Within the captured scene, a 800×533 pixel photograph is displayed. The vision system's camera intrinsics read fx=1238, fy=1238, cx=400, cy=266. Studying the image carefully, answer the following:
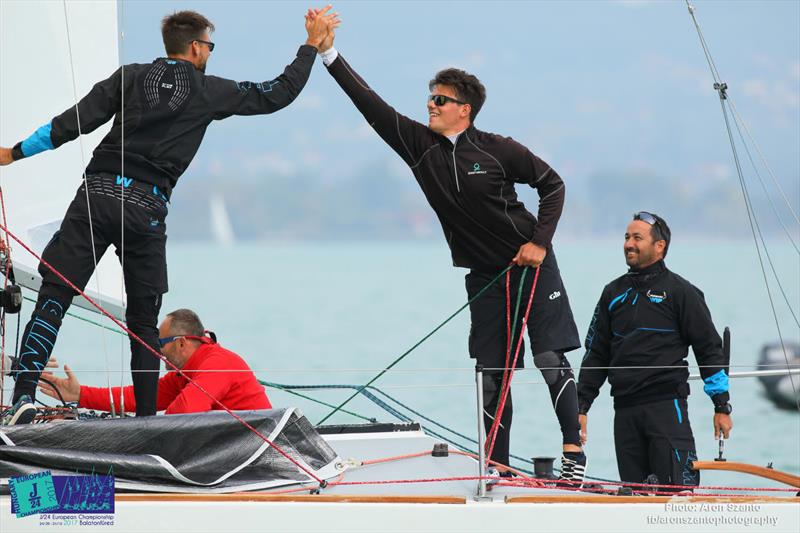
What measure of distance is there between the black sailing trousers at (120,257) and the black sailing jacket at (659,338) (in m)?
1.46

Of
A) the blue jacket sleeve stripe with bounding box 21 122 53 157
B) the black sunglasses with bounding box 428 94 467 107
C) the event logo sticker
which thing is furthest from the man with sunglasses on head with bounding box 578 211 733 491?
the blue jacket sleeve stripe with bounding box 21 122 53 157

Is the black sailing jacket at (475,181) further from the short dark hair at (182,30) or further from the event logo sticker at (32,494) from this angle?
the event logo sticker at (32,494)

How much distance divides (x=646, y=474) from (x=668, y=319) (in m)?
0.55

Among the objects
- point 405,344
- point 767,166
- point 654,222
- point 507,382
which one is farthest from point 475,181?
point 405,344

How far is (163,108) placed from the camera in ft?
12.8

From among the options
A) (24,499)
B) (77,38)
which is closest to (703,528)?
(24,499)

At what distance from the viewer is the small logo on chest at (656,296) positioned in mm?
4316

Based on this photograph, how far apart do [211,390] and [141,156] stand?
0.77m

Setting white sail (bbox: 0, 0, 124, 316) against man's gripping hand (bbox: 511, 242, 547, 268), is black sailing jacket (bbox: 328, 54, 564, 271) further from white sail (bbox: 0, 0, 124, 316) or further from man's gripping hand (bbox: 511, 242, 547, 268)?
white sail (bbox: 0, 0, 124, 316)

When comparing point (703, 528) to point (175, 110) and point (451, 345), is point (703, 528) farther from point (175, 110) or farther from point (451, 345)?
point (451, 345)

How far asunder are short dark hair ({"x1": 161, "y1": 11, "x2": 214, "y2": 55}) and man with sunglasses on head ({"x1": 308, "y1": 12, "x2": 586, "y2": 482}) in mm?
371

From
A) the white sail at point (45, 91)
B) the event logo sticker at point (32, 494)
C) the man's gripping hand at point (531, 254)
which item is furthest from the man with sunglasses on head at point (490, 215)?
the white sail at point (45, 91)

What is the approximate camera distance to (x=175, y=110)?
3.93 m

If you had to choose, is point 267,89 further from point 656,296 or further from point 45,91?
point 45,91
